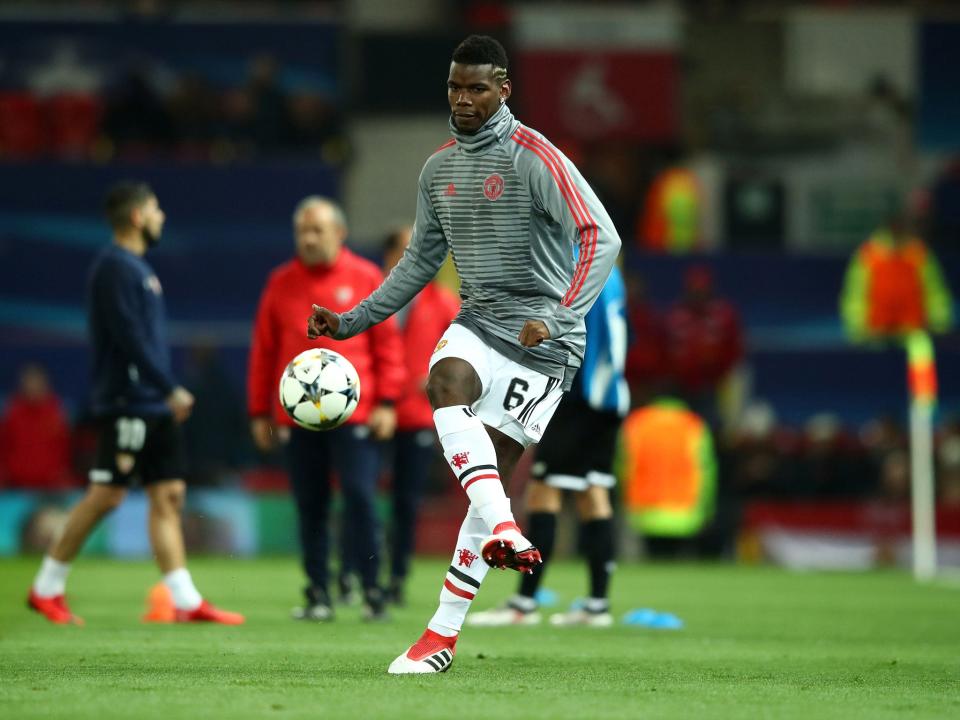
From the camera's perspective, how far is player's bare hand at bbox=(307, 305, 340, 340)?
6832 mm

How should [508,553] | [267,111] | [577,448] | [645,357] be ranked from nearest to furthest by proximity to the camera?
[508,553]
[577,448]
[645,357]
[267,111]

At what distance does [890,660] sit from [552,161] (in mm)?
2919

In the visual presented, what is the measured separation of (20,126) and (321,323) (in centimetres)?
1610

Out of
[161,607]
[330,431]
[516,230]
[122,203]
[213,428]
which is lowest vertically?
[161,607]

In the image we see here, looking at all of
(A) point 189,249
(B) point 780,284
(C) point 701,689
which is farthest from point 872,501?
(C) point 701,689

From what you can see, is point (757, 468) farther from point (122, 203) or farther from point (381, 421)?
Answer: point (122, 203)

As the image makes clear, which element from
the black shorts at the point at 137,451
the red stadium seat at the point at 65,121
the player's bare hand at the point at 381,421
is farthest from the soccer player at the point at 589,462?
the red stadium seat at the point at 65,121

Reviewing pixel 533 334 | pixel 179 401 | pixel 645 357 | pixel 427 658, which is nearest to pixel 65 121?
pixel 645 357

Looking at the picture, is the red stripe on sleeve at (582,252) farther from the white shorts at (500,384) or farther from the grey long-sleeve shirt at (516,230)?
the white shorts at (500,384)

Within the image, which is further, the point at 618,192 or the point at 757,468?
the point at 618,192

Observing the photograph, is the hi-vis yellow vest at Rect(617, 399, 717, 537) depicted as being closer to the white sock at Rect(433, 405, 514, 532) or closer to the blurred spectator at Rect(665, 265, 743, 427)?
the blurred spectator at Rect(665, 265, 743, 427)

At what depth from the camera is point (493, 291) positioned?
674 cm

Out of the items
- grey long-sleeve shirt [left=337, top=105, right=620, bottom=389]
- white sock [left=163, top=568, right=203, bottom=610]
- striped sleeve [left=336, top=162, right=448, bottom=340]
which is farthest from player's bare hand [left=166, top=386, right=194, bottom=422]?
grey long-sleeve shirt [left=337, top=105, right=620, bottom=389]

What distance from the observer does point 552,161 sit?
21.7ft
